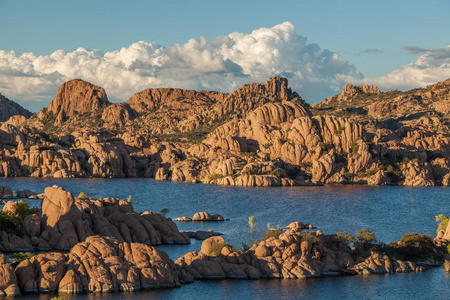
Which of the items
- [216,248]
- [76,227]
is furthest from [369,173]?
[216,248]

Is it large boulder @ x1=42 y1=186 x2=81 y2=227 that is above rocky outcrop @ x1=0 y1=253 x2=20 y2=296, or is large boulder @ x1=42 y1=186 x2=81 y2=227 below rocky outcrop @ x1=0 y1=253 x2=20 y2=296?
above

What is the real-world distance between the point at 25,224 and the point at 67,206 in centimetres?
495

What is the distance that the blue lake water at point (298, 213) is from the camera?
177ft

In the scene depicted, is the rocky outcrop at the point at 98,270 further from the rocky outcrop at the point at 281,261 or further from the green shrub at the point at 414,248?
the green shrub at the point at 414,248

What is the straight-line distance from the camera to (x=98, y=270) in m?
51.6

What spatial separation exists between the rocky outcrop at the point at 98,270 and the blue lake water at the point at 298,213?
1.30 metres

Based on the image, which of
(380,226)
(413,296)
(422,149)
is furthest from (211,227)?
(422,149)

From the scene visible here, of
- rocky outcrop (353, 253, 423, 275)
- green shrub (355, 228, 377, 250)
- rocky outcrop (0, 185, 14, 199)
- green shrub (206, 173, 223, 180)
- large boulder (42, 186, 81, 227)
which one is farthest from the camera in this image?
green shrub (206, 173, 223, 180)

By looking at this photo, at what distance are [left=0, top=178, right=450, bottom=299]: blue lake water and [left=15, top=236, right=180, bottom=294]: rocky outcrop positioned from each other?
1296 millimetres

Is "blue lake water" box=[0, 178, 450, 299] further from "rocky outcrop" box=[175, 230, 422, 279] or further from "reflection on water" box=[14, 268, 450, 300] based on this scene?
"rocky outcrop" box=[175, 230, 422, 279]

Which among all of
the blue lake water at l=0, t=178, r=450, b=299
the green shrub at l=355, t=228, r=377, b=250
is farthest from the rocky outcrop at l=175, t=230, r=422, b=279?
the green shrub at l=355, t=228, r=377, b=250

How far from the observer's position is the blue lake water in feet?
177

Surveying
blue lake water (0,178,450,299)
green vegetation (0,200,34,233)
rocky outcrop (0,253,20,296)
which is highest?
green vegetation (0,200,34,233)

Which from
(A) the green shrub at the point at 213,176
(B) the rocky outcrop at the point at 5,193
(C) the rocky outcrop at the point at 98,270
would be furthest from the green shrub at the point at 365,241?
(A) the green shrub at the point at 213,176
